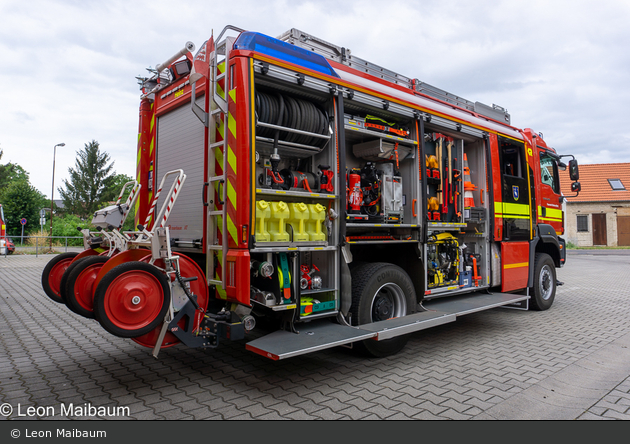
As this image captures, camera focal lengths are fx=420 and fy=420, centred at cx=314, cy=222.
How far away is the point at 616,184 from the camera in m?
34.9

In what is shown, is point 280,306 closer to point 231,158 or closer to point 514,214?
point 231,158

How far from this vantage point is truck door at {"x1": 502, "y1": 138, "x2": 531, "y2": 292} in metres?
6.83

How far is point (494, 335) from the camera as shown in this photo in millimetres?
6070

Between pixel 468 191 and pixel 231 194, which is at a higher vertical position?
pixel 468 191

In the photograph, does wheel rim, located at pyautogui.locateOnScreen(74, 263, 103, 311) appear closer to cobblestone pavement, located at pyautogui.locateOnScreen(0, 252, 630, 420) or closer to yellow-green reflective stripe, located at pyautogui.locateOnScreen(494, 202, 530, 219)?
cobblestone pavement, located at pyautogui.locateOnScreen(0, 252, 630, 420)

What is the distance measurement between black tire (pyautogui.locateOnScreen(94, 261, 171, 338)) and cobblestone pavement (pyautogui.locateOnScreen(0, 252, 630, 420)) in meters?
0.68

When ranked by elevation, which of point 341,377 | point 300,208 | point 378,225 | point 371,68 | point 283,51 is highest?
point 371,68

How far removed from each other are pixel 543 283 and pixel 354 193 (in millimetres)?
5208

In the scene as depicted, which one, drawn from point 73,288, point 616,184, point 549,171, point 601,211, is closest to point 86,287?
point 73,288

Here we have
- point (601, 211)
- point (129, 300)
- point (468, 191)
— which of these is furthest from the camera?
point (601, 211)

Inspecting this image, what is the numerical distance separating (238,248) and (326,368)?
1.73 meters

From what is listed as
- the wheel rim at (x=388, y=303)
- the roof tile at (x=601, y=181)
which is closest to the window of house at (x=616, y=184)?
the roof tile at (x=601, y=181)

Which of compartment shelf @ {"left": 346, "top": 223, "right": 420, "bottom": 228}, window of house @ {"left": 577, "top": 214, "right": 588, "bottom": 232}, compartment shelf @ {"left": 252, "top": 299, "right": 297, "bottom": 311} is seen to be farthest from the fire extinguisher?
window of house @ {"left": 577, "top": 214, "right": 588, "bottom": 232}

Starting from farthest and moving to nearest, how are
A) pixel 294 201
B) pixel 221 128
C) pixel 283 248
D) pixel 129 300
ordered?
pixel 294 201 → pixel 221 128 → pixel 283 248 → pixel 129 300
